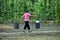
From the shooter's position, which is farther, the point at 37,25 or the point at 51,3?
the point at 51,3

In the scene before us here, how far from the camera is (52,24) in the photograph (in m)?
28.7

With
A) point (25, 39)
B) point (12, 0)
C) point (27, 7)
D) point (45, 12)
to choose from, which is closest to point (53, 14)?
point (45, 12)

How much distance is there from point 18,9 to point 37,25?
6.74m

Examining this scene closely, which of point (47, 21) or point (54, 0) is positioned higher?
point (54, 0)

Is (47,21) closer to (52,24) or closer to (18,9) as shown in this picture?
(52,24)

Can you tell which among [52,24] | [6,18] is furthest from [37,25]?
[6,18]

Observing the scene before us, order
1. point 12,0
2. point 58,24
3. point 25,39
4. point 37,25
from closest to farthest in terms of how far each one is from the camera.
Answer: point 25,39 → point 37,25 → point 58,24 → point 12,0

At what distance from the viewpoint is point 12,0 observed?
3075 centimetres

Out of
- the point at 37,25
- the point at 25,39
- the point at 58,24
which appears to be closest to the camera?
the point at 25,39

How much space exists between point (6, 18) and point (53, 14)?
5389mm

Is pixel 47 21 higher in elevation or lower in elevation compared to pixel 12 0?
lower

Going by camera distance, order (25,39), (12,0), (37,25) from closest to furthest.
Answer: (25,39) → (37,25) → (12,0)

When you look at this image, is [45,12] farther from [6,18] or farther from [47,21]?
[6,18]

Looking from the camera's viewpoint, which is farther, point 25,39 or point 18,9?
point 18,9
